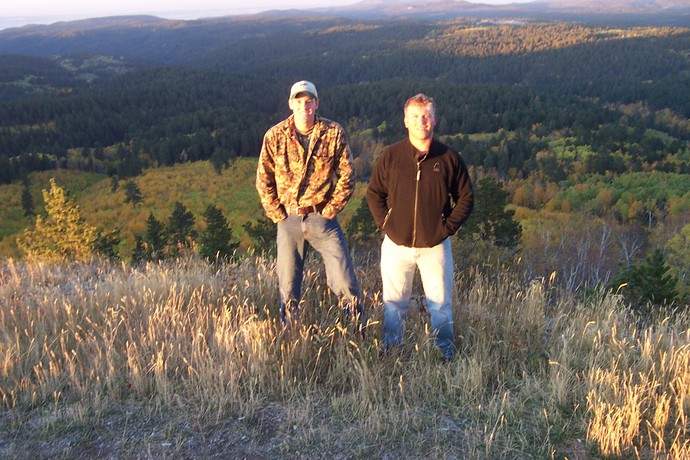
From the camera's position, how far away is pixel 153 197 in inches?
1918

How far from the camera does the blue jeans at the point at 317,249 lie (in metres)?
3.44

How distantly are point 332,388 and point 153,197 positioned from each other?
161 feet

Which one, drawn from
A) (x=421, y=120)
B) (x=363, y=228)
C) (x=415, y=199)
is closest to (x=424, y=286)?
(x=415, y=199)

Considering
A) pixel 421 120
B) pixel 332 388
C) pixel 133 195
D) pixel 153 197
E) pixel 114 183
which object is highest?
Result: pixel 421 120

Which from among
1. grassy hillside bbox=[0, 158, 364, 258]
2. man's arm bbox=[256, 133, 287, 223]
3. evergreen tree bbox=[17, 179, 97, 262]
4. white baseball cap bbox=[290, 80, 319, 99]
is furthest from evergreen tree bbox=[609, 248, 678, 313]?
grassy hillside bbox=[0, 158, 364, 258]

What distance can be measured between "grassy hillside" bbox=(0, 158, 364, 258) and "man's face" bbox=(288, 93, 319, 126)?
97.4 ft

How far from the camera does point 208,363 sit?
2.94m

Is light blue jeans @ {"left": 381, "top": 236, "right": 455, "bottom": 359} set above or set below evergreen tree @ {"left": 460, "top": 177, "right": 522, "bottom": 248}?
above

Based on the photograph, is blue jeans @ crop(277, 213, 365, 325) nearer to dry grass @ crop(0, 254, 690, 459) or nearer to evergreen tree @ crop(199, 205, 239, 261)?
dry grass @ crop(0, 254, 690, 459)

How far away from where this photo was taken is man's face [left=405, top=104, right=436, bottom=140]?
2.95m

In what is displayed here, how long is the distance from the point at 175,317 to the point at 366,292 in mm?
1425

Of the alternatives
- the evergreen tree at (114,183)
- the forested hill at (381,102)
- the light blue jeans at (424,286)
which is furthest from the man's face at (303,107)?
the evergreen tree at (114,183)

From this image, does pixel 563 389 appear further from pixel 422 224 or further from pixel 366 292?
pixel 366 292

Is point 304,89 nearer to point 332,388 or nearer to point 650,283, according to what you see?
point 332,388
